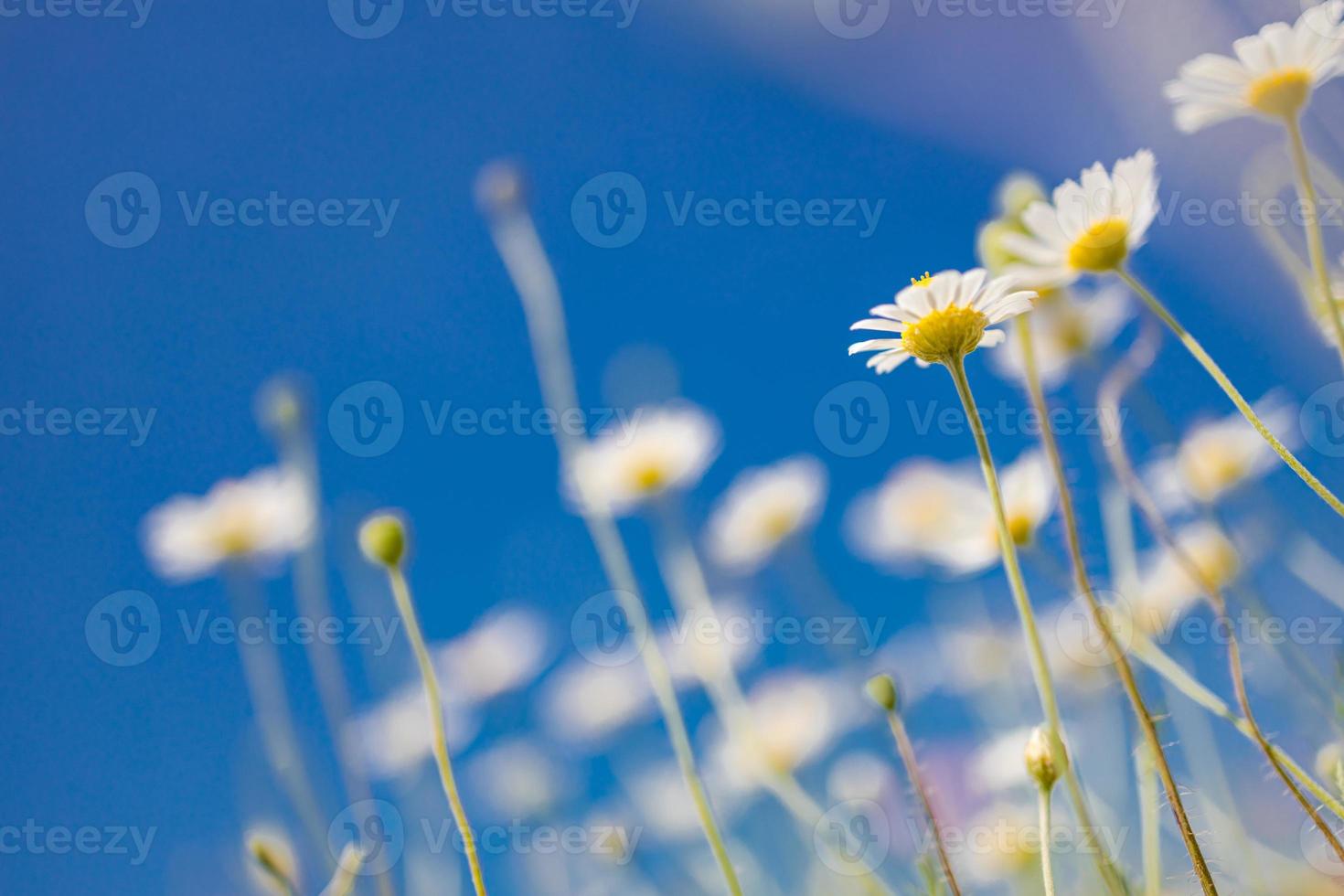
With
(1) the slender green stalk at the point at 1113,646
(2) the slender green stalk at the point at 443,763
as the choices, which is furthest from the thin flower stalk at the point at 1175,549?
(2) the slender green stalk at the point at 443,763

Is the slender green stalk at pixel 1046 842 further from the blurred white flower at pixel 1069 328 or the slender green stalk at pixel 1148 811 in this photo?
the blurred white flower at pixel 1069 328

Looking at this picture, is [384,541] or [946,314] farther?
[384,541]

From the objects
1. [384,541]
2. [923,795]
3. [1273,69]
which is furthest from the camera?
[384,541]

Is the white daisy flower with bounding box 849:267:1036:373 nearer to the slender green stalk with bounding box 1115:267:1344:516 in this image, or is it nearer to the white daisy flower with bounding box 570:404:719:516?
the slender green stalk with bounding box 1115:267:1344:516

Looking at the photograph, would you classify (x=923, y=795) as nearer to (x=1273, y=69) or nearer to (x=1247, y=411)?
(x=1247, y=411)

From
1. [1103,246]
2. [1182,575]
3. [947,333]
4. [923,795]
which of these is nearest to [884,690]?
[923,795]

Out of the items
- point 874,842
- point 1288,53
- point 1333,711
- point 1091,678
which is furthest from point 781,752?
point 1288,53

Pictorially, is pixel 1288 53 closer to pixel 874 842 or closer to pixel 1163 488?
pixel 1163 488
